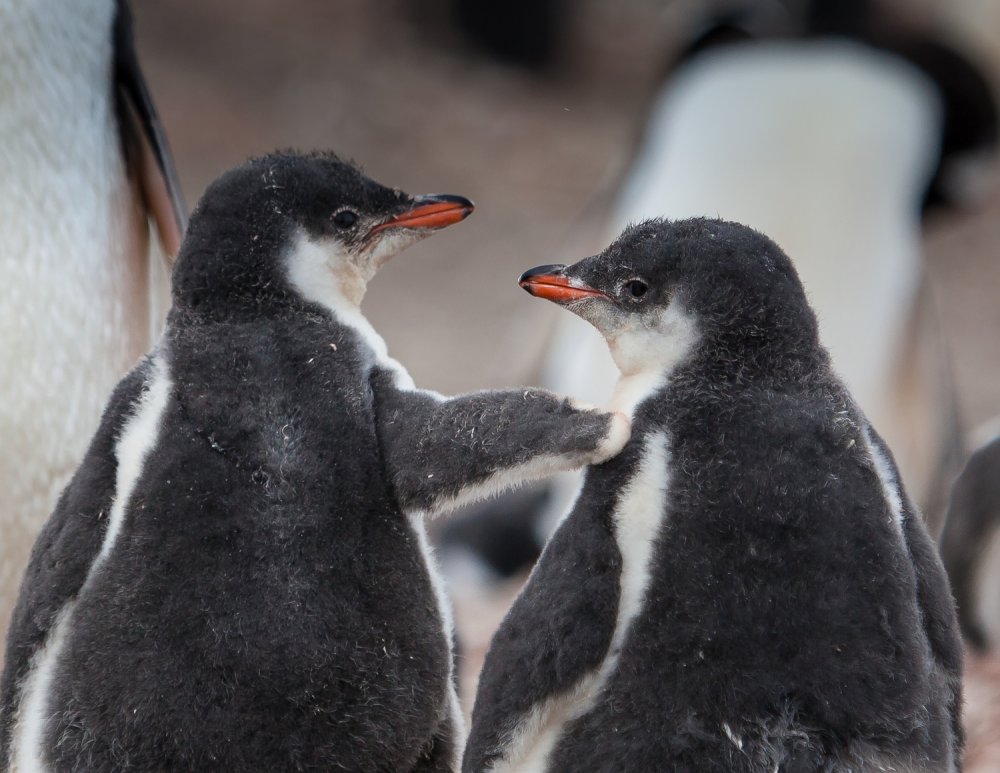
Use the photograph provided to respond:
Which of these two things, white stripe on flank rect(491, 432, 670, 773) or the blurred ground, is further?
the blurred ground

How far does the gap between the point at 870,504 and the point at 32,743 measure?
821 mm

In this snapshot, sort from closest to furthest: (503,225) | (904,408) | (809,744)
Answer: (809,744) < (904,408) < (503,225)

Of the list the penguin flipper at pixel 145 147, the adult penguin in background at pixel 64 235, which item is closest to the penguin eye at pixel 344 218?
the adult penguin in background at pixel 64 235

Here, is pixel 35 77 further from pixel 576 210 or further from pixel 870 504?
pixel 576 210

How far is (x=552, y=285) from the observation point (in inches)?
65.0

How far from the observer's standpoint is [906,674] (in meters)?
1.42

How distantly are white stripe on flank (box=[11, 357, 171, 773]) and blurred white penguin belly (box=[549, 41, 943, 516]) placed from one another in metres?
2.20

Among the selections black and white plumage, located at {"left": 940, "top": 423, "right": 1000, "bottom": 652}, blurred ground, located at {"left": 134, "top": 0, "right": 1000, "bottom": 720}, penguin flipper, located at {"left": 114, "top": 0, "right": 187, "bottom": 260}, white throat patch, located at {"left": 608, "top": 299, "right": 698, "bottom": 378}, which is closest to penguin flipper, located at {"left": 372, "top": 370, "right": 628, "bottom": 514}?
white throat patch, located at {"left": 608, "top": 299, "right": 698, "bottom": 378}

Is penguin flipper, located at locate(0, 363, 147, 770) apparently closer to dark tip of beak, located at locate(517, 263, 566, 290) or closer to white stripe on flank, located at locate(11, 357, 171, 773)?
white stripe on flank, located at locate(11, 357, 171, 773)

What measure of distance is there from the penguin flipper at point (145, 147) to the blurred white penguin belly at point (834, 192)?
1560 millimetres

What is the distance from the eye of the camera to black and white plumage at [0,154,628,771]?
1.46m

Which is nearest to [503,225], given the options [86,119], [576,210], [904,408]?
[576,210]

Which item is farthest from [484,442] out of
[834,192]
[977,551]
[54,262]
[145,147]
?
[834,192]

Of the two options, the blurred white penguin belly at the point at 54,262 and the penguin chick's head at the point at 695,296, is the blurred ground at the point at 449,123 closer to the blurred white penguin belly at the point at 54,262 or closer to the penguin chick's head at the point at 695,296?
the blurred white penguin belly at the point at 54,262
